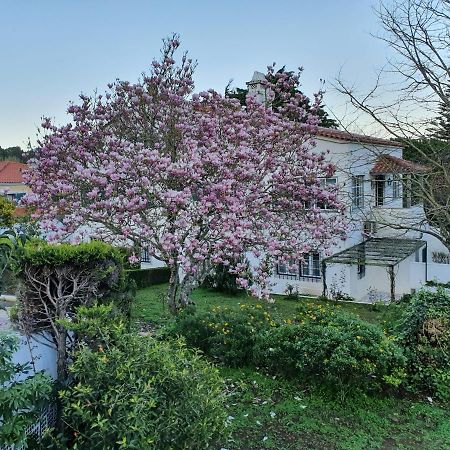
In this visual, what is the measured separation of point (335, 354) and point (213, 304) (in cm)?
847

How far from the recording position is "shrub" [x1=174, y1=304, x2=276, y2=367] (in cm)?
677

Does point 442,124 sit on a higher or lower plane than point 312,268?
higher

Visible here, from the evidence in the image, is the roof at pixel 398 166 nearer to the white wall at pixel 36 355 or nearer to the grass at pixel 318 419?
the grass at pixel 318 419

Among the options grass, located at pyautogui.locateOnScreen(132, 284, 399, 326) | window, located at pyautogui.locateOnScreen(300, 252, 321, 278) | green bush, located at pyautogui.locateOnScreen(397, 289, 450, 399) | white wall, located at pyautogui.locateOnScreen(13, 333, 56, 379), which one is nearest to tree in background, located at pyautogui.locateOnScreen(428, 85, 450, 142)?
grass, located at pyautogui.locateOnScreen(132, 284, 399, 326)

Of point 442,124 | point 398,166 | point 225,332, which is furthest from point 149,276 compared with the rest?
point 442,124

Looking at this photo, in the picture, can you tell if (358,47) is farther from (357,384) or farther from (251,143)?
(357,384)

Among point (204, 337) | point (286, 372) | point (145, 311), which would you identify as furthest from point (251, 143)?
point (145, 311)

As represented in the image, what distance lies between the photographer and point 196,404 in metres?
3.51

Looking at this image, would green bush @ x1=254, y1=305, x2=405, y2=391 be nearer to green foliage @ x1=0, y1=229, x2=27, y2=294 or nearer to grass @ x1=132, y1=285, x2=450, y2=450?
grass @ x1=132, y1=285, x2=450, y2=450

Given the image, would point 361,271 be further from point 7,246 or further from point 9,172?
point 9,172

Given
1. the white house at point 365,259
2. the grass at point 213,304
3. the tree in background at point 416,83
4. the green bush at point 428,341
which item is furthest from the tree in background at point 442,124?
the green bush at point 428,341

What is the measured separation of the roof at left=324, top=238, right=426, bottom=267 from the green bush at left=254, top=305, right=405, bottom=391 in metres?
9.31

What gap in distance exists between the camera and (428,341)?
21.0ft

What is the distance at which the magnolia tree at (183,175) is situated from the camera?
790 centimetres
